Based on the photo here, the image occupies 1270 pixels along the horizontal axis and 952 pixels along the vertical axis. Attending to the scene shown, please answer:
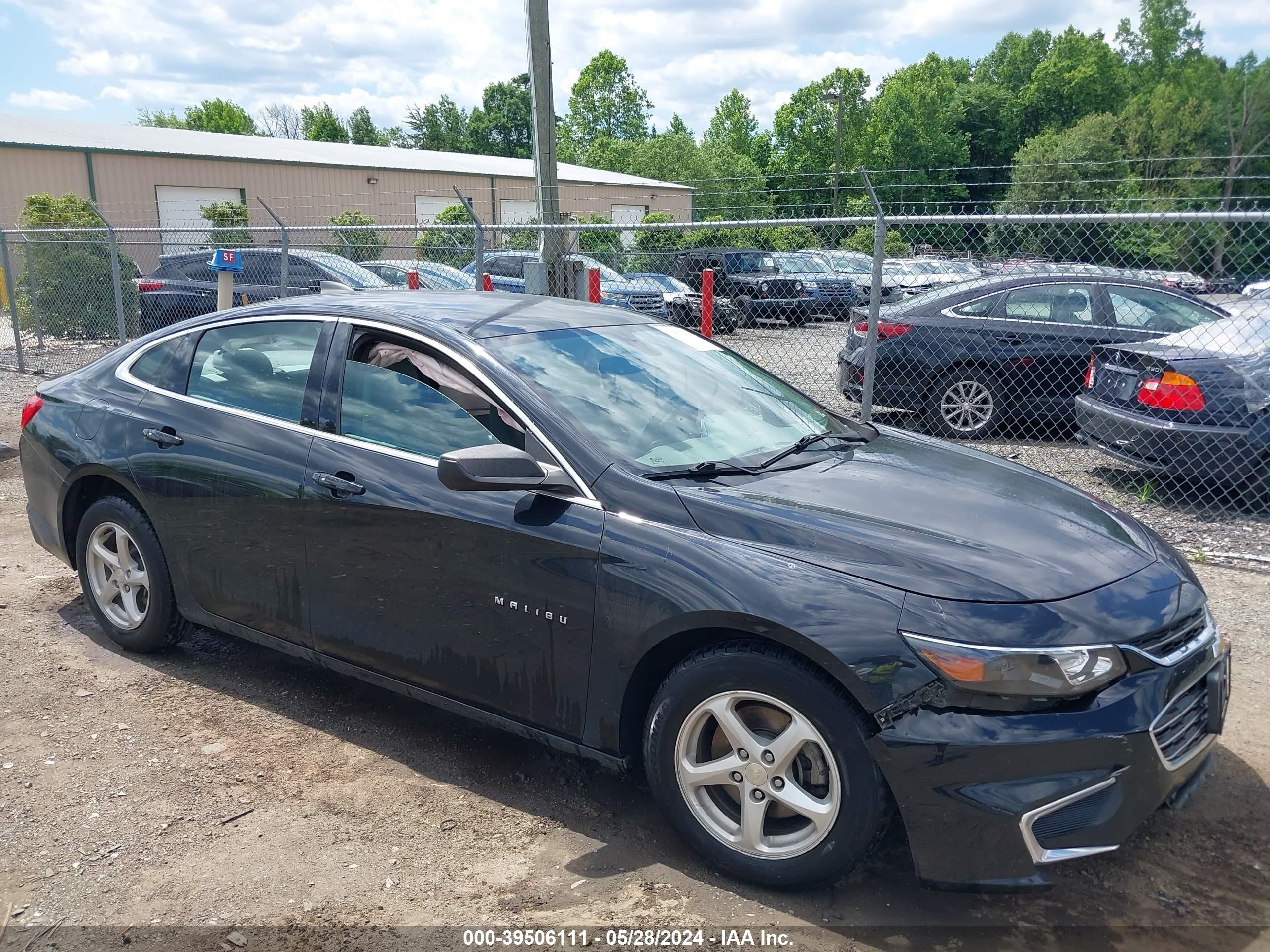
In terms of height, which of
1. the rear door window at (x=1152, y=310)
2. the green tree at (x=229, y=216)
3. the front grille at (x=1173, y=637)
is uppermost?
the green tree at (x=229, y=216)

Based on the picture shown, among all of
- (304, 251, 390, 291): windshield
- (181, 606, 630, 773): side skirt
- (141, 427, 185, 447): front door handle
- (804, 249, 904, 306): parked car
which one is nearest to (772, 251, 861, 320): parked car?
(804, 249, 904, 306): parked car

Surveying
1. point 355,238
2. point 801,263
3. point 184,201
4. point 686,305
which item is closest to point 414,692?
point 686,305

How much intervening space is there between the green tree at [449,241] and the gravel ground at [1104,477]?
5120 millimetres

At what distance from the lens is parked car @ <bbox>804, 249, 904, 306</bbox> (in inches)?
488

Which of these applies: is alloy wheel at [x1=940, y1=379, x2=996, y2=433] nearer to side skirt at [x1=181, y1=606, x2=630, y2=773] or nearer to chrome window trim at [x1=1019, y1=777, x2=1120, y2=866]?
side skirt at [x1=181, y1=606, x2=630, y2=773]

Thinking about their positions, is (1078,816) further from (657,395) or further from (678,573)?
(657,395)

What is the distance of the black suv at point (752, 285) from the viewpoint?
441 inches

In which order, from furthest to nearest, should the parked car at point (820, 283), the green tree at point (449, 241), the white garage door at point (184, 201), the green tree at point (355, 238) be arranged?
the white garage door at point (184, 201)
the green tree at point (355, 238)
the green tree at point (449, 241)
the parked car at point (820, 283)

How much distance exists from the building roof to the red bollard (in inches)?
638

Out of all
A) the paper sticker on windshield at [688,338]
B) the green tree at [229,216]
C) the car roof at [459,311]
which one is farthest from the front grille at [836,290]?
the green tree at [229,216]

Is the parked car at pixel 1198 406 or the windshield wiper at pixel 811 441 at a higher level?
the windshield wiper at pixel 811 441

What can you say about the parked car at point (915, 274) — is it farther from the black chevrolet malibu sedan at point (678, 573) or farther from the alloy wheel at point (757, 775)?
the alloy wheel at point (757, 775)

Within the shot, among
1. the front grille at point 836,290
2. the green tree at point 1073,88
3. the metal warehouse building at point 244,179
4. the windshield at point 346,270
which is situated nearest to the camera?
the front grille at point 836,290

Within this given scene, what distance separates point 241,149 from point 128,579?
100.0 ft
